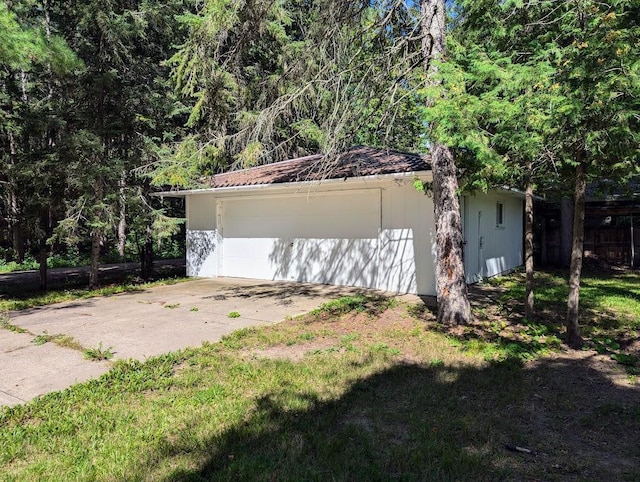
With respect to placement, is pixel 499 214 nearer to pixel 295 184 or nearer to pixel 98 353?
pixel 295 184

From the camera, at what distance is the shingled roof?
28.5 ft

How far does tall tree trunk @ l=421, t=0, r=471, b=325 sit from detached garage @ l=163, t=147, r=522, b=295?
70.7 inches

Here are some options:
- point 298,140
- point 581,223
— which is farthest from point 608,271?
point 298,140

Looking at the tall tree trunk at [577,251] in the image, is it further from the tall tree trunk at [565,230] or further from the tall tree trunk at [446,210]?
the tall tree trunk at [565,230]

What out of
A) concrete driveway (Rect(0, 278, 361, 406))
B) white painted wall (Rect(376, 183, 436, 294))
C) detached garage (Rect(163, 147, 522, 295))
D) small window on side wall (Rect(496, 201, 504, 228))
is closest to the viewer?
concrete driveway (Rect(0, 278, 361, 406))

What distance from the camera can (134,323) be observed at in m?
6.76

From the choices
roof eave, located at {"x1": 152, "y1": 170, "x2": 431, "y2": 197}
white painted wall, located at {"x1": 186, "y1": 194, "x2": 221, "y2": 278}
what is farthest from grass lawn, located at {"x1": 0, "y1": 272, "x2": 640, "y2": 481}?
white painted wall, located at {"x1": 186, "y1": 194, "x2": 221, "y2": 278}

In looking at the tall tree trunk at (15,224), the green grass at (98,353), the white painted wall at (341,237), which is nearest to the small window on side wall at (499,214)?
the white painted wall at (341,237)

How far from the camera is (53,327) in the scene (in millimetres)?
6523

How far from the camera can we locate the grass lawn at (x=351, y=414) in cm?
275

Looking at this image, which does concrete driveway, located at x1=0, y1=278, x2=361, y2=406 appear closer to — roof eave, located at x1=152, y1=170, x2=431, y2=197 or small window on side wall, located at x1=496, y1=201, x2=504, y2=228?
roof eave, located at x1=152, y1=170, x2=431, y2=197

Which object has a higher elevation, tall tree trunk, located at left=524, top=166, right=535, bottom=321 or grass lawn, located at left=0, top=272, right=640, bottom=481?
tall tree trunk, located at left=524, top=166, right=535, bottom=321

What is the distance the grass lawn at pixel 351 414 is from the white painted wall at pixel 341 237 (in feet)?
12.1

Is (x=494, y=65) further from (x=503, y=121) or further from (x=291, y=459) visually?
(x=291, y=459)
